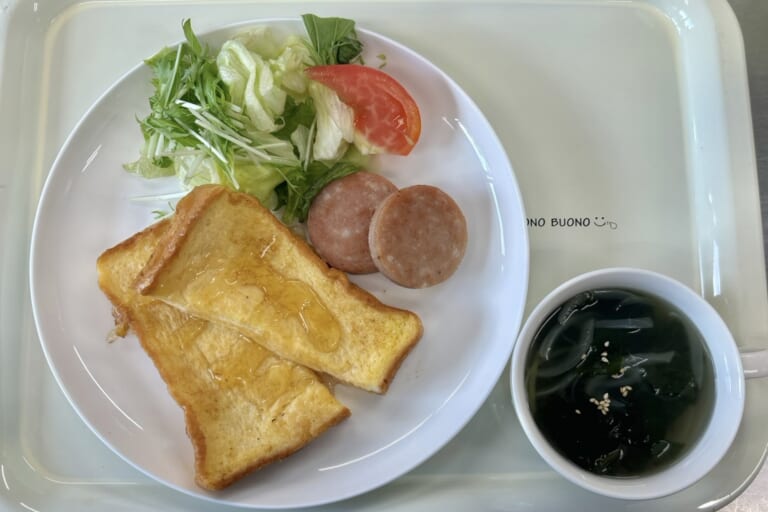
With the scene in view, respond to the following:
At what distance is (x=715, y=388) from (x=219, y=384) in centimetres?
120

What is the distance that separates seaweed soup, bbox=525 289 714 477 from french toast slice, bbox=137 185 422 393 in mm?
391

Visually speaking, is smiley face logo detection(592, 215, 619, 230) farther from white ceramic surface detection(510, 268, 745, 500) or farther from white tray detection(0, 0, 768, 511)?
white ceramic surface detection(510, 268, 745, 500)

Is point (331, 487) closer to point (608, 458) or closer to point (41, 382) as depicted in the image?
point (608, 458)

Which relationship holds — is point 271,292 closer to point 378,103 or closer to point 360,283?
point 360,283

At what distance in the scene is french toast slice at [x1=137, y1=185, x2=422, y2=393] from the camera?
1.64 meters

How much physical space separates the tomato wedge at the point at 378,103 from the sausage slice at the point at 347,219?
0.11 metres

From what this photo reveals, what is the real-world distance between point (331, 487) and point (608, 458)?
0.67m

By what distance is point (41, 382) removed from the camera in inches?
→ 70.5

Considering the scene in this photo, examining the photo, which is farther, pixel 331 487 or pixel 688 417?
pixel 331 487

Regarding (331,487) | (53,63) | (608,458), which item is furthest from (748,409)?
(53,63)

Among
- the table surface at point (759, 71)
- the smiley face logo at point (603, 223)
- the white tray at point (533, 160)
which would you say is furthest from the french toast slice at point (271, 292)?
the table surface at point (759, 71)

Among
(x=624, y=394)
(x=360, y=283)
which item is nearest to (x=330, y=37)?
(x=360, y=283)

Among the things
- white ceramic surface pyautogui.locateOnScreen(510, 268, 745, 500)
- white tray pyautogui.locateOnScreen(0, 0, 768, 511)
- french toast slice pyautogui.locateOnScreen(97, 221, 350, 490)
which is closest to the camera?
white ceramic surface pyautogui.locateOnScreen(510, 268, 745, 500)

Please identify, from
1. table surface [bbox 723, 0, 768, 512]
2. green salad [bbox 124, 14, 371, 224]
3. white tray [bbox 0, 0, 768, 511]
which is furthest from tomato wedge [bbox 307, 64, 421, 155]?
table surface [bbox 723, 0, 768, 512]
